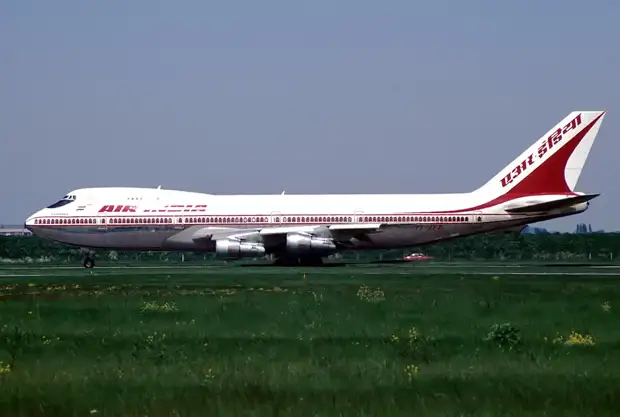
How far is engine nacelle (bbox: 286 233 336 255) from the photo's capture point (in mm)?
54719

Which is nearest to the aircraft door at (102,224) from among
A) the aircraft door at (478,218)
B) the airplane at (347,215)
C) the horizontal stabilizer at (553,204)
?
the airplane at (347,215)

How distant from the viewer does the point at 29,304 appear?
82.9 feet

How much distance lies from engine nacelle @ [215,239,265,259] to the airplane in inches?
2.2

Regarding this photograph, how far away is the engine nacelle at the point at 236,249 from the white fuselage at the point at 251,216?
1.78 m

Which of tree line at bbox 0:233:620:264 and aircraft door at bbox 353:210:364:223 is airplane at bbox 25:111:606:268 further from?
tree line at bbox 0:233:620:264

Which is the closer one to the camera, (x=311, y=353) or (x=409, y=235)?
(x=311, y=353)

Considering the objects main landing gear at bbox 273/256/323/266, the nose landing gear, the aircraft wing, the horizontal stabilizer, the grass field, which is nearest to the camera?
the grass field

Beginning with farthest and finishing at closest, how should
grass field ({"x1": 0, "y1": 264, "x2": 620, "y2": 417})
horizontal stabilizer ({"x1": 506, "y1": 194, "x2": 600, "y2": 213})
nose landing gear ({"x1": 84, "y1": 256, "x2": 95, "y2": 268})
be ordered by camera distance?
1. nose landing gear ({"x1": 84, "y1": 256, "x2": 95, "y2": 268})
2. horizontal stabilizer ({"x1": 506, "y1": 194, "x2": 600, "y2": 213})
3. grass field ({"x1": 0, "y1": 264, "x2": 620, "y2": 417})

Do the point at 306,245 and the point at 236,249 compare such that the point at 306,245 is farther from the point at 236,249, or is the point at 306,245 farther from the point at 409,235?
the point at 409,235

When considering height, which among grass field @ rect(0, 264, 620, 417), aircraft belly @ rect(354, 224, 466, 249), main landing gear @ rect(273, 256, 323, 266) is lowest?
grass field @ rect(0, 264, 620, 417)

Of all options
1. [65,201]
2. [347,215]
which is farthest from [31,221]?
[347,215]

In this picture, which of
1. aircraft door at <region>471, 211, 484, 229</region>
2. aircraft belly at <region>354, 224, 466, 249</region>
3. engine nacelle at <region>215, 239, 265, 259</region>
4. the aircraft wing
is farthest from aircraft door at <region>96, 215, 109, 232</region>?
aircraft door at <region>471, 211, 484, 229</region>

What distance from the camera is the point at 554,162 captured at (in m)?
55.3

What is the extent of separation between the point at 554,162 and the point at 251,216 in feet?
58.2
